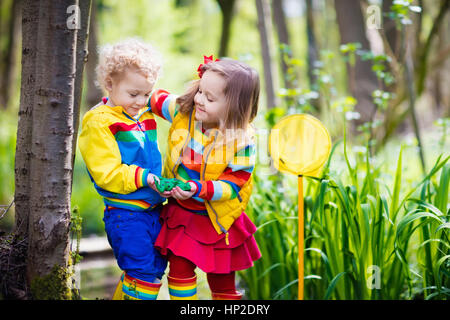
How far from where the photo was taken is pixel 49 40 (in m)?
1.65

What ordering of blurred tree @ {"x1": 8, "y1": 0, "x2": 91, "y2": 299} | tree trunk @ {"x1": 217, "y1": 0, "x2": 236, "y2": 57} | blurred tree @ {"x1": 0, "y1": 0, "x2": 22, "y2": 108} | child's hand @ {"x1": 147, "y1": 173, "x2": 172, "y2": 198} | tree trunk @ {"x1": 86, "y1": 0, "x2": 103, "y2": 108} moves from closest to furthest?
blurred tree @ {"x1": 8, "y1": 0, "x2": 91, "y2": 299}, child's hand @ {"x1": 147, "y1": 173, "x2": 172, "y2": 198}, tree trunk @ {"x1": 86, "y1": 0, "x2": 103, "y2": 108}, tree trunk @ {"x1": 217, "y1": 0, "x2": 236, "y2": 57}, blurred tree @ {"x1": 0, "y1": 0, "x2": 22, "y2": 108}

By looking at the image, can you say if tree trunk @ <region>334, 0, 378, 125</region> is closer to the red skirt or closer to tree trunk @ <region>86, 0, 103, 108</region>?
tree trunk @ <region>86, 0, 103, 108</region>

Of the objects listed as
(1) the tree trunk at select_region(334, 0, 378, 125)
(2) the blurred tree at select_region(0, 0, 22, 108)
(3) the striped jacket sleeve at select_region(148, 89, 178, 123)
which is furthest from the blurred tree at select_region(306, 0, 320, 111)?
(3) the striped jacket sleeve at select_region(148, 89, 178, 123)

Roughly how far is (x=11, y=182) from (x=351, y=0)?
4.86 m

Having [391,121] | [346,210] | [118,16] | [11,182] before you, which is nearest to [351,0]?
[391,121]

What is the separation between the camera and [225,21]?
4.93 metres

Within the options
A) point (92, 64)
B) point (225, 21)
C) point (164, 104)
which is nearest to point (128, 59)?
point (164, 104)

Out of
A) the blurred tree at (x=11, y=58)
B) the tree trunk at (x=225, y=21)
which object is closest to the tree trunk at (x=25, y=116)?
the tree trunk at (x=225, y=21)

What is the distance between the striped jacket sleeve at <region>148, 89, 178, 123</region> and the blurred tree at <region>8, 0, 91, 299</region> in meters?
0.40

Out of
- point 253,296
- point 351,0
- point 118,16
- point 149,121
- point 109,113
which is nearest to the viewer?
point 109,113

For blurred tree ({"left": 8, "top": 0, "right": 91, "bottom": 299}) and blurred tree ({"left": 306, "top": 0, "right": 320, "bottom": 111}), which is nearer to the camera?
blurred tree ({"left": 8, "top": 0, "right": 91, "bottom": 299})

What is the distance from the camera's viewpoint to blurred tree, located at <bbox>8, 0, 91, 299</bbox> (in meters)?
1.66

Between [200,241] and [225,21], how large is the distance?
3610mm

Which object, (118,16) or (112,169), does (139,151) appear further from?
(118,16)
